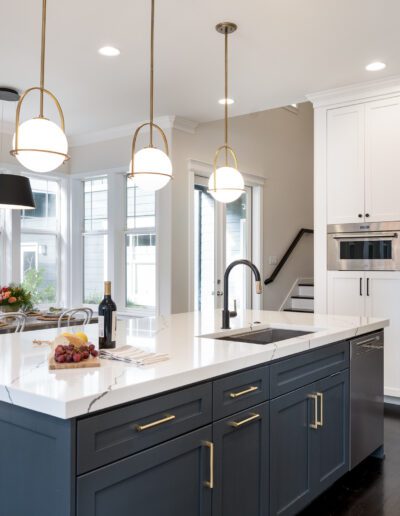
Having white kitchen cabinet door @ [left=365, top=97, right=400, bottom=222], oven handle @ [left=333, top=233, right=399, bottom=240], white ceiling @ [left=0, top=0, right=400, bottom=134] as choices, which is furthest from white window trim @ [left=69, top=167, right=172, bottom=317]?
white kitchen cabinet door @ [left=365, top=97, right=400, bottom=222]

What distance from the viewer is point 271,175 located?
6.84 m

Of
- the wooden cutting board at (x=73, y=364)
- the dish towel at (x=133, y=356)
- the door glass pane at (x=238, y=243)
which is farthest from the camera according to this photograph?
the door glass pane at (x=238, y=243)

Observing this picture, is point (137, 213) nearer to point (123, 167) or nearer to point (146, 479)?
point (123, 167)

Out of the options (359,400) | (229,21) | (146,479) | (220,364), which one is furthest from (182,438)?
(229,21)

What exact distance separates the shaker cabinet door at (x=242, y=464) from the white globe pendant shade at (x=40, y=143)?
1270 millimetres

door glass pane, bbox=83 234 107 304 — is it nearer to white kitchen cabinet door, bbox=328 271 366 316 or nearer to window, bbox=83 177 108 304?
window, bbox=83 177 108 304

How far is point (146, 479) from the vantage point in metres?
1.58

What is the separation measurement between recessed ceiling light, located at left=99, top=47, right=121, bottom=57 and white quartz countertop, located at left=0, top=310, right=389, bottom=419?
76.9 inches

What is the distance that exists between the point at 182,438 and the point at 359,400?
1610 mm

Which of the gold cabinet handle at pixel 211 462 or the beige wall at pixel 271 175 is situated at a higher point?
the beige wall at pixel 271 175

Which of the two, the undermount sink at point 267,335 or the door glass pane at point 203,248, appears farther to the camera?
Answer: the door glass pane at point 203,248

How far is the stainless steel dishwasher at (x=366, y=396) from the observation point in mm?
2900

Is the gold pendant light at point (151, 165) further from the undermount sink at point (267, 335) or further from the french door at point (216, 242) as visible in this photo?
the french door at point (216, 242)

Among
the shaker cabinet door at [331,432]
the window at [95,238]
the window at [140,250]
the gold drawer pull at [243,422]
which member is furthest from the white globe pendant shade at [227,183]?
the window at [95,238]
